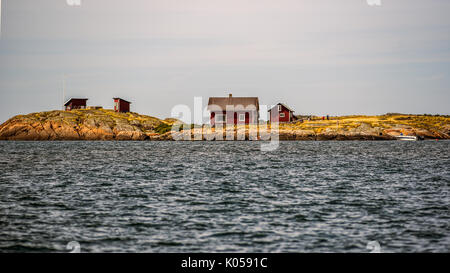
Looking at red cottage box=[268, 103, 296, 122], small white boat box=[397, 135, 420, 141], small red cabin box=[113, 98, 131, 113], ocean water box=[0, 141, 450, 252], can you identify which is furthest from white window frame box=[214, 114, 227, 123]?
ocean water box=[0, 141, 450, 252]

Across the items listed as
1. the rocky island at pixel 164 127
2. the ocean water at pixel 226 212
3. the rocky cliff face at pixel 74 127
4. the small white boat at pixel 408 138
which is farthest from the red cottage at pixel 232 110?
the ocean water at pixel 226 212

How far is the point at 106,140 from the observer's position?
127m

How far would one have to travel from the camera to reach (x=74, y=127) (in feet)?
407

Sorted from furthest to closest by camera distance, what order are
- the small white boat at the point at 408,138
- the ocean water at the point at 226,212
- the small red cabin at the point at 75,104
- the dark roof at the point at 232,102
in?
the small red cabin at the point at 75,104
the dark roof at the point at 232,102
the small white boat at the point at 408,138
the ocean water at the point at 226,212

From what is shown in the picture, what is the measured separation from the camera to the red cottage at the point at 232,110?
11256 centimetres

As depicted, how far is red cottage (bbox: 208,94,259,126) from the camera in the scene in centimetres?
11256

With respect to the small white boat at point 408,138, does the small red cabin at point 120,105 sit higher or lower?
higher

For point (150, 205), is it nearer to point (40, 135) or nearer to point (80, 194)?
point (80, 194)

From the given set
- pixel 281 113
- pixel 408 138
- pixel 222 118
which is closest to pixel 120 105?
pixel 222 118

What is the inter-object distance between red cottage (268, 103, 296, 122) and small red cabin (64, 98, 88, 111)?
5966 cm

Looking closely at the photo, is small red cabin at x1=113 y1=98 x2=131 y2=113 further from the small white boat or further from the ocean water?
the ocean water

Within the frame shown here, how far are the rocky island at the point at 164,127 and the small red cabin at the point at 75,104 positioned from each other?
692 cm

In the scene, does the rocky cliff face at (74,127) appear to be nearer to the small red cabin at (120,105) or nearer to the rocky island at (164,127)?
the rocky island at (164,127)

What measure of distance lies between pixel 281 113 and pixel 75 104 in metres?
63.4
